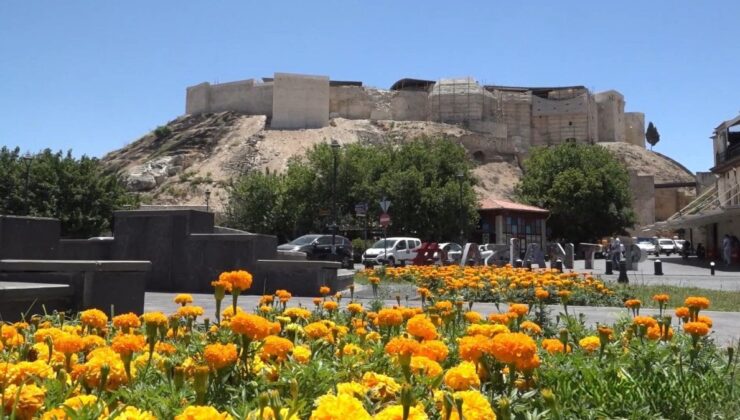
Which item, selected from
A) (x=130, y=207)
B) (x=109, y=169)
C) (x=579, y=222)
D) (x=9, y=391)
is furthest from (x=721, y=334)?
(x=109, y=169)

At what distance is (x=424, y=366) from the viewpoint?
2.09 meters

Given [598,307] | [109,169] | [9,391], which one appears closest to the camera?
[9,391]

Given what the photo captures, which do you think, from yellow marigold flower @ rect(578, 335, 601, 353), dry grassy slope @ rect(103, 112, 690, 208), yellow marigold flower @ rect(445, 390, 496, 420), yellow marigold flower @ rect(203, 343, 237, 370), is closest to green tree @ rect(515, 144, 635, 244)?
dry grassy slope @ rect(103, 112, 690, 208)

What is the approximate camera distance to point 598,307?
994 cm

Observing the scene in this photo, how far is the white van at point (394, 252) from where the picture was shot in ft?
88.3

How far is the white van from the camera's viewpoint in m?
26.9

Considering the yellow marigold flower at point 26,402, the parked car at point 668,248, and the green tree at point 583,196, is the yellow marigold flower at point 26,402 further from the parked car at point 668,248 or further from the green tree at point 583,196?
the parked car at point 668,248

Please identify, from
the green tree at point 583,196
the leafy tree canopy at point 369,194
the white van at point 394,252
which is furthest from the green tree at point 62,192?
the green tree at point 583,196

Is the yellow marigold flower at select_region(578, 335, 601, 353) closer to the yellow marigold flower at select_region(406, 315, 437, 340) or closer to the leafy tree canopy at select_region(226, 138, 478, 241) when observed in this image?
the yellow marigold flower at select_region(406, 315, 437, 340)

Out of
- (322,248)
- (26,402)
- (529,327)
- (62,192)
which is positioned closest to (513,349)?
(26,402)

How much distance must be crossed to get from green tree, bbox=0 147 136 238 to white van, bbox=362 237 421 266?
18541mm

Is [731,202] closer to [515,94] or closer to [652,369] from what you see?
[652,369]

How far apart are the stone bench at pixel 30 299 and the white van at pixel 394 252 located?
65.7 feet

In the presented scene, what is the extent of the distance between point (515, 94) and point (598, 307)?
81.0 meters
